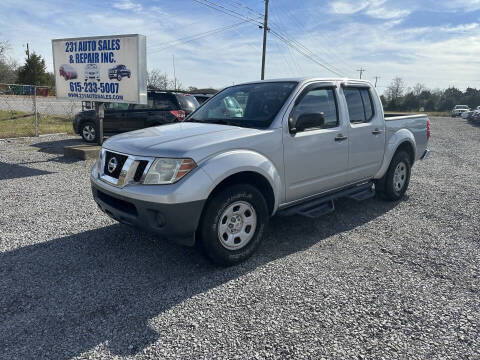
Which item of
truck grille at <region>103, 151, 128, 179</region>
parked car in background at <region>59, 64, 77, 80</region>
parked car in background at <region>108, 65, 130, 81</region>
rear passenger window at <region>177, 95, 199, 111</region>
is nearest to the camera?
truck grille at <region>103, 151, 128, 179</region>

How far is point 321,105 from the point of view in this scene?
14.5 ft

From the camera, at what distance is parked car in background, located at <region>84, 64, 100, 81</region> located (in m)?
9.51

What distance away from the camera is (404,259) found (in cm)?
390

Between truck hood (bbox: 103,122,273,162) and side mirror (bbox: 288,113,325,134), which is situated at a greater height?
side mirror (bbox: 288,113,325,134)

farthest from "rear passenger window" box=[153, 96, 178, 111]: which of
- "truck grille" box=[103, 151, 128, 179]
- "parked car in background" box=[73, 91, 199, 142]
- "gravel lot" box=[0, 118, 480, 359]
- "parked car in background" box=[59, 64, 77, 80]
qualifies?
"truck grille" box=[103, 151, 128, 179]

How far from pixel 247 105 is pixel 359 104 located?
5.79 ft

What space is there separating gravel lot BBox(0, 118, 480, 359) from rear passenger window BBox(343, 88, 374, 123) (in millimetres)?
1445

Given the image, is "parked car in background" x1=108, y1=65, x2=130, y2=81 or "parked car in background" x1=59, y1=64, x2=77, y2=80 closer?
"parked car in background" x1=108, y1=65, x2=130, y2=81

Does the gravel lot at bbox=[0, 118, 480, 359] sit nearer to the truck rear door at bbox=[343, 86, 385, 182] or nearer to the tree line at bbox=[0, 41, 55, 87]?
the truck rear door at bbox=[343, 86, 385, 182]

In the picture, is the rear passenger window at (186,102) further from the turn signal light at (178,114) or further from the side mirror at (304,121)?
the side mirror at (304,121)

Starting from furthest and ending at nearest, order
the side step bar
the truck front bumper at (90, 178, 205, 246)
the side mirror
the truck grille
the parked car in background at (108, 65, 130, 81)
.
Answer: the parked car in background at (108, 65, 130, 81)
the side step bar
the side mirror
the truck grille
the truck front bumper at (90, 178, 205, 246)

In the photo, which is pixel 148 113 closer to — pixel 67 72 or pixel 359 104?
pixel 67 72

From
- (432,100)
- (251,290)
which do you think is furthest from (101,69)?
(432,100)

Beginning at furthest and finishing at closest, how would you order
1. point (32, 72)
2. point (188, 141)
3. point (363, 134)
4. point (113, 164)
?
point (32, 72), point (363, 134), point (113, 164), point (188, 141)
